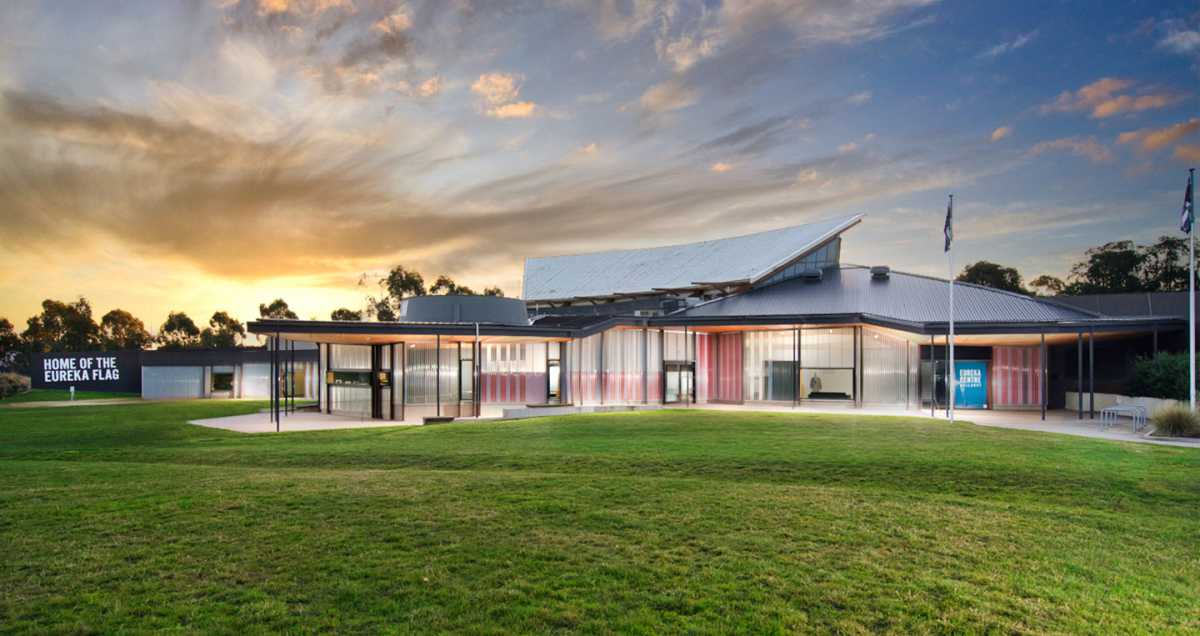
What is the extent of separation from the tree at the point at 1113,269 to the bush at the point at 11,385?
101 meters

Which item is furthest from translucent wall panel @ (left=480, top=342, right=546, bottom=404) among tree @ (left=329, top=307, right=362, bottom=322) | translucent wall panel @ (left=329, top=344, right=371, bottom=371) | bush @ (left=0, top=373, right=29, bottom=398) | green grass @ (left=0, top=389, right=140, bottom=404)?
tree @ (left=329, top=307, right=362, bottom=322)

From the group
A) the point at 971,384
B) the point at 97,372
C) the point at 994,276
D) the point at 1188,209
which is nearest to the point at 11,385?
the point at 97,372

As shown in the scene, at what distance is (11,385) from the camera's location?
56.4 metres

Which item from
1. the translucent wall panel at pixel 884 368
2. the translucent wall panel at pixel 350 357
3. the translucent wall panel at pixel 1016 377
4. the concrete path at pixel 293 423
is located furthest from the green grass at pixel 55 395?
the translucent wall panel at pixel 1016 377

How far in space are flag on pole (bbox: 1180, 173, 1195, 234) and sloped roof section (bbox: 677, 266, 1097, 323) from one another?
1325cm

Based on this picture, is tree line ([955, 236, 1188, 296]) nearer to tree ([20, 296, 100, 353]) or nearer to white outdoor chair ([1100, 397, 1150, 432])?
white outdoor chair ([1100, 397, 1150, 432])

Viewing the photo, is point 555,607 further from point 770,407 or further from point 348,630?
point 770,407

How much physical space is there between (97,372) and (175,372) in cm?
844

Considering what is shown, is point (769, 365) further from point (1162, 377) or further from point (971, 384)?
point (1162, 377)

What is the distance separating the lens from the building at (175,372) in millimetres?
56406

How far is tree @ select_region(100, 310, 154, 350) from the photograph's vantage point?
108312 millimetres

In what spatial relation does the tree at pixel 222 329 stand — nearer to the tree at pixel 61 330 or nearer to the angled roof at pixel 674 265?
the tree at pixel 61 330

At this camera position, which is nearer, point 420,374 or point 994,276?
point 420,374

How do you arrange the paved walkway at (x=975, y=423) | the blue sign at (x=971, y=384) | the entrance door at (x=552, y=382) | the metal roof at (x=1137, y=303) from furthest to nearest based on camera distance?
1. the metal roof at (x=1137, y=303)
2. the entrance door at (x=552, y=382)
3. the blue sign at (x=971, y=384)
4. the paved walkway at (x=975, y=423)
